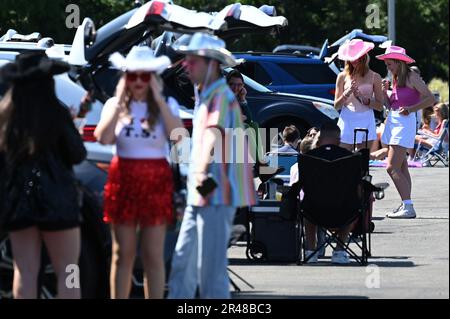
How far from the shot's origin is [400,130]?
14.4 metres

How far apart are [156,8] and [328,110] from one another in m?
11.3

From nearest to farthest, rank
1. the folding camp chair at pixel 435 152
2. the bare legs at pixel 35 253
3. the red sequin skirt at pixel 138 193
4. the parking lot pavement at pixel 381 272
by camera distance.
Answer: the bare legs at pixel 35 253
the red sequin skirt at pixel 138 193
the parking lot pavement at pixel 381 272
the folding camp chair at pixel 435 152

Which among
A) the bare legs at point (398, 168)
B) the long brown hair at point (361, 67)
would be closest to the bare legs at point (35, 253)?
the long brown hair at point (361, 67)

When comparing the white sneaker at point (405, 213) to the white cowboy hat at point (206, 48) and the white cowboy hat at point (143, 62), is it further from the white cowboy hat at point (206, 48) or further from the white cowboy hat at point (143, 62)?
the white cowboy hat at point (143, 62)

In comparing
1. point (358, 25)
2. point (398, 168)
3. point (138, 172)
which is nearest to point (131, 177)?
point (138, 172)

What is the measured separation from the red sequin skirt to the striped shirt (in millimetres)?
227

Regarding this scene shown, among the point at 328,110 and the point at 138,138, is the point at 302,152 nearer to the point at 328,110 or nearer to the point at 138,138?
the point at 138,138

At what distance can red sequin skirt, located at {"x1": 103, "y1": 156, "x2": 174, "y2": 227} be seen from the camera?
7.93 metres

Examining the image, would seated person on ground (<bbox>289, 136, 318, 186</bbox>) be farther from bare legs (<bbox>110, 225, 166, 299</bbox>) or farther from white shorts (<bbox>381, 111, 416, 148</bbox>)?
bare legs (<bbox>110, 225, 166, 299</bbox>)

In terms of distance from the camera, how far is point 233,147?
8.26 metres

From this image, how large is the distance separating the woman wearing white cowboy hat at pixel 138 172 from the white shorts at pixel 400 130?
6609 millimetres

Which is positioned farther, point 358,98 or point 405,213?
point 405,213

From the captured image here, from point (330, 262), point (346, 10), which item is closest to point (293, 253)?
point (330, 262)

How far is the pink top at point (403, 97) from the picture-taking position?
47.2ft
